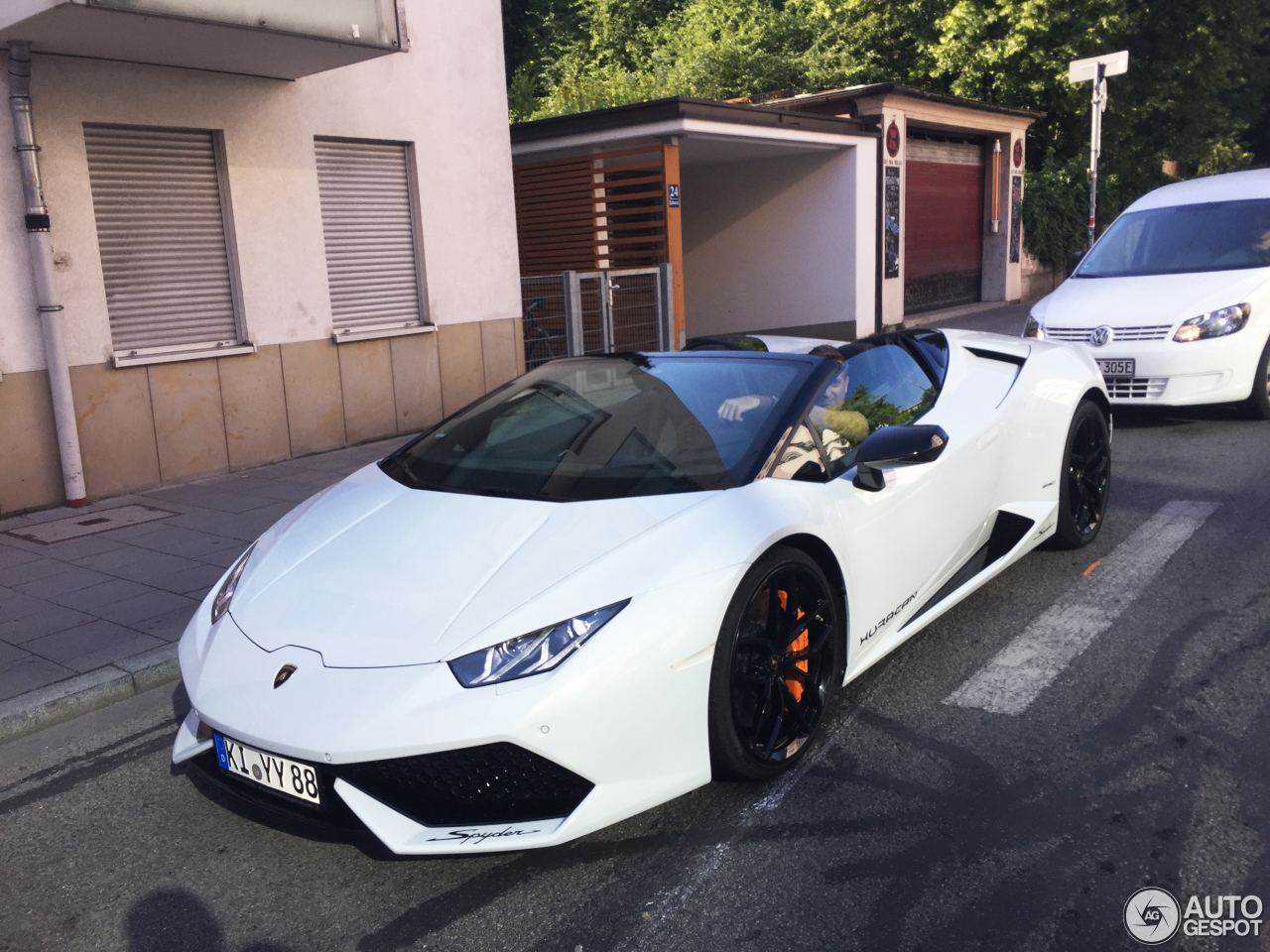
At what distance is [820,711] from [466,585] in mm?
1271

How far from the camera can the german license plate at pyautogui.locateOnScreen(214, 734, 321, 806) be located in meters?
2.79

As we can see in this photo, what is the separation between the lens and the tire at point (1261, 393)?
8406 mm

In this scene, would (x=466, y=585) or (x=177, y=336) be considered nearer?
(x=466, y=585)

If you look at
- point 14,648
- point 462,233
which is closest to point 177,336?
point 462,233

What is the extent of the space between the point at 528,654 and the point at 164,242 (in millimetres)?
7093

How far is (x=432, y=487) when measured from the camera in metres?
3.80

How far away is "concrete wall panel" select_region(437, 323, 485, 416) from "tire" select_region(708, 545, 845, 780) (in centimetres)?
779

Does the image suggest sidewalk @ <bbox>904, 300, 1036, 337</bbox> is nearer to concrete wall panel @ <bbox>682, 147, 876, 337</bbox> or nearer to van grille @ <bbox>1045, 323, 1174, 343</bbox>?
concrete wall panel @ <bbox>682, 147, 876, 337</bbox>

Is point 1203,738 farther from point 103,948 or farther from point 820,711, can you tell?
point 103,948

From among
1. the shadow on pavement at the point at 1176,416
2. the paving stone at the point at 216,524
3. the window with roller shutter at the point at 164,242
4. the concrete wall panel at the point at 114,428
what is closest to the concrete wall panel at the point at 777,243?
the shadow on pavement at the point at 1176,416

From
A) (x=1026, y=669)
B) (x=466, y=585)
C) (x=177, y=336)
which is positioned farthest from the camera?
(x=177, y=336)

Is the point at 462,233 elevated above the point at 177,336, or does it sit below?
above

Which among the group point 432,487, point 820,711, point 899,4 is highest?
point 899,4

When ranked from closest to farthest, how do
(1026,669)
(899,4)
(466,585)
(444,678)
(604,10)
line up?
(444,678) → (466,585) → (1026,669) → (899,4) → (604,10)
